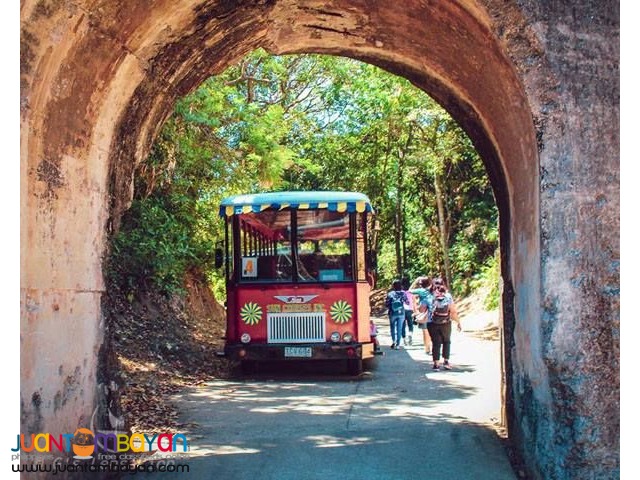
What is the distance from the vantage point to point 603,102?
4988 millimetres

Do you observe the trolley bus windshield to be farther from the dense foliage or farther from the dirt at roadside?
the dirt at roadside

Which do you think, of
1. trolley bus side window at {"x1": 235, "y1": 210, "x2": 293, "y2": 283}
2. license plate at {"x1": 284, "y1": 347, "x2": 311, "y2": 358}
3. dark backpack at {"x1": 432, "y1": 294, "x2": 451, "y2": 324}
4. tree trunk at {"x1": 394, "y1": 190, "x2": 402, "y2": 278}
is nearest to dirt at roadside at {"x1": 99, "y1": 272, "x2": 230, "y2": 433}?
license plate at {"x1": 284, "y1": 347, "x2": 311, "y2": 358}

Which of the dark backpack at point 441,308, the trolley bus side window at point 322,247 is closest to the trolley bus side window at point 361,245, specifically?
the trolley bus side window at point 322,247

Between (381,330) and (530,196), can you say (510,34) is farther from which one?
(381,330)

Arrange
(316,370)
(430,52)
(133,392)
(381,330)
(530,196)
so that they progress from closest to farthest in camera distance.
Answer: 1. (530,196)
2. (430,52)
3. (133,392)
4. (316,370)
5. (381,330)

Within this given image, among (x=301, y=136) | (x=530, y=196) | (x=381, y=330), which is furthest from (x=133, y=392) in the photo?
(x=301, y=136)

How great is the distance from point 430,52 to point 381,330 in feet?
62.2

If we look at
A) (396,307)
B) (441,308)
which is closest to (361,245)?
(441,308)

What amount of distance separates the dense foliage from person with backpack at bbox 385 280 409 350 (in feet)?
11.9

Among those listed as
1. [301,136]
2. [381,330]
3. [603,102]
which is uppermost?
[301,136]

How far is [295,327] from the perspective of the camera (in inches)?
493

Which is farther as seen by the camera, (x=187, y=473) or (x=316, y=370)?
(x=316, y=370)

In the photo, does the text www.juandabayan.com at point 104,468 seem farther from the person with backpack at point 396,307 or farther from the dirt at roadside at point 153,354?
the person with backpack at point 396,307

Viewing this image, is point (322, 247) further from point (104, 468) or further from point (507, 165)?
point (104, 468)
